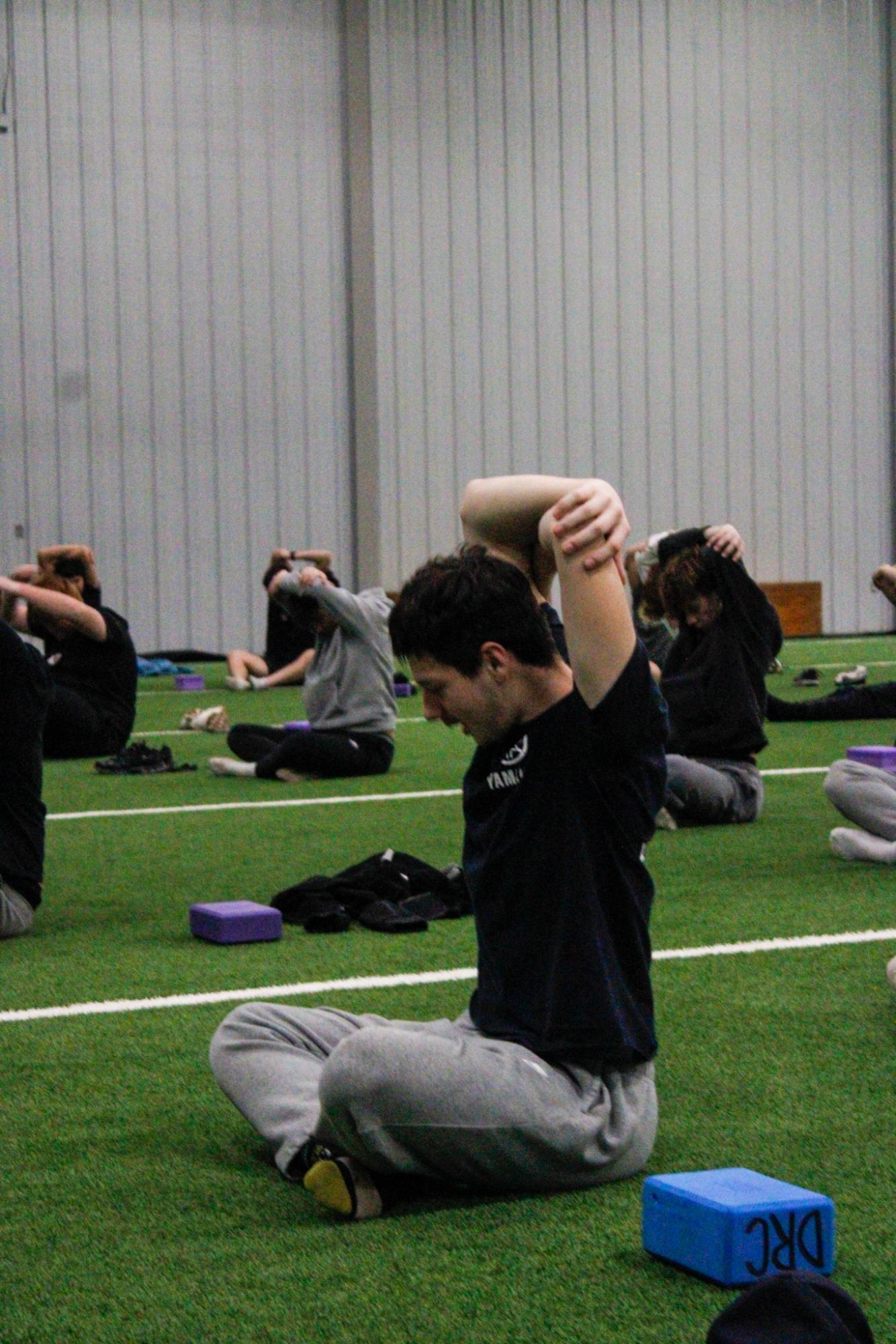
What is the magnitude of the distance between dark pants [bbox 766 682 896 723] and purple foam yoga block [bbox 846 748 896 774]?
10.2 ft

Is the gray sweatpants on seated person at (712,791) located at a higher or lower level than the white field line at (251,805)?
higher

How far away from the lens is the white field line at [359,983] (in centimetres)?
398

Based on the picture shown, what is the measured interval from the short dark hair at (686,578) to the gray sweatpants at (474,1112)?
4.01m

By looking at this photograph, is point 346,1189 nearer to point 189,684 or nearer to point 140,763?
point 140,763

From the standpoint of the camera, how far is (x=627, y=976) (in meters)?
2.70

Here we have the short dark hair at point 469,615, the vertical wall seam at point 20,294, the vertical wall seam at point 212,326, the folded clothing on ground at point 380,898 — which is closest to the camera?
the short dark hair at point 469,615

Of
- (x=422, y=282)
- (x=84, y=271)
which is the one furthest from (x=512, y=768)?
(x=422, y=282)

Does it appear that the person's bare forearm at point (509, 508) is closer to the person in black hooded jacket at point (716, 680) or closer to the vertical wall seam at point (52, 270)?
the person in black hooded jacket at point (716, 680)

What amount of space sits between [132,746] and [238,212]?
9.60 m

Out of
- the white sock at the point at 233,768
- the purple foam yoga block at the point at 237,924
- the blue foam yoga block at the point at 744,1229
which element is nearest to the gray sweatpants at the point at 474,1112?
the blue foam yoga block at the point at 744,1229

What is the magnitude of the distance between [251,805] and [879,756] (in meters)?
2.65

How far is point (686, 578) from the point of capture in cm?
667

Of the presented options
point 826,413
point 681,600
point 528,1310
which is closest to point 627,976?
point 528,1310

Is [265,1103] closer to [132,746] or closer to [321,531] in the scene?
[132,746]
